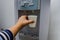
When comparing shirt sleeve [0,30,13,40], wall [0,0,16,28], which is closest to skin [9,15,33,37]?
shirt sleeve [0,30,13,40]

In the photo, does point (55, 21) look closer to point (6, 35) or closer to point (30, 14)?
point (30, 14)

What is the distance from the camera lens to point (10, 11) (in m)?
0.74

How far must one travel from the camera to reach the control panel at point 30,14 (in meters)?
0.61

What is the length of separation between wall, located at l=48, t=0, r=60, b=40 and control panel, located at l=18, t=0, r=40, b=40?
3.2 inches

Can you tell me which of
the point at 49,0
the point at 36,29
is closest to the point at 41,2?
the point at 49,0

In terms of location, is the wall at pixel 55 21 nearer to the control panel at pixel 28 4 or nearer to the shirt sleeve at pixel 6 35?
the control panel at pixel 28 4

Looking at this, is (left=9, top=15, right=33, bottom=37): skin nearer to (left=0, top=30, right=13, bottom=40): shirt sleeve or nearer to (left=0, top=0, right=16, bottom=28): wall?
(left=0, top=30, right=13, bottom=40): shirt sleeve

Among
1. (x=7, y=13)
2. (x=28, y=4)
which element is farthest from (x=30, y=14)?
(x=7, y=13)

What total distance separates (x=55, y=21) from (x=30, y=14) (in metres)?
0.16

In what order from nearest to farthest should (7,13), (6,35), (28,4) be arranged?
1. (6,35)
2. (28,4)
3. (7,13)

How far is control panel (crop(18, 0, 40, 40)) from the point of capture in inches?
24.0

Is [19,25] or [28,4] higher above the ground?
[28,4]

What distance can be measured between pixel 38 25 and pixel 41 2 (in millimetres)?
135

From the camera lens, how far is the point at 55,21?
1.85 ft
